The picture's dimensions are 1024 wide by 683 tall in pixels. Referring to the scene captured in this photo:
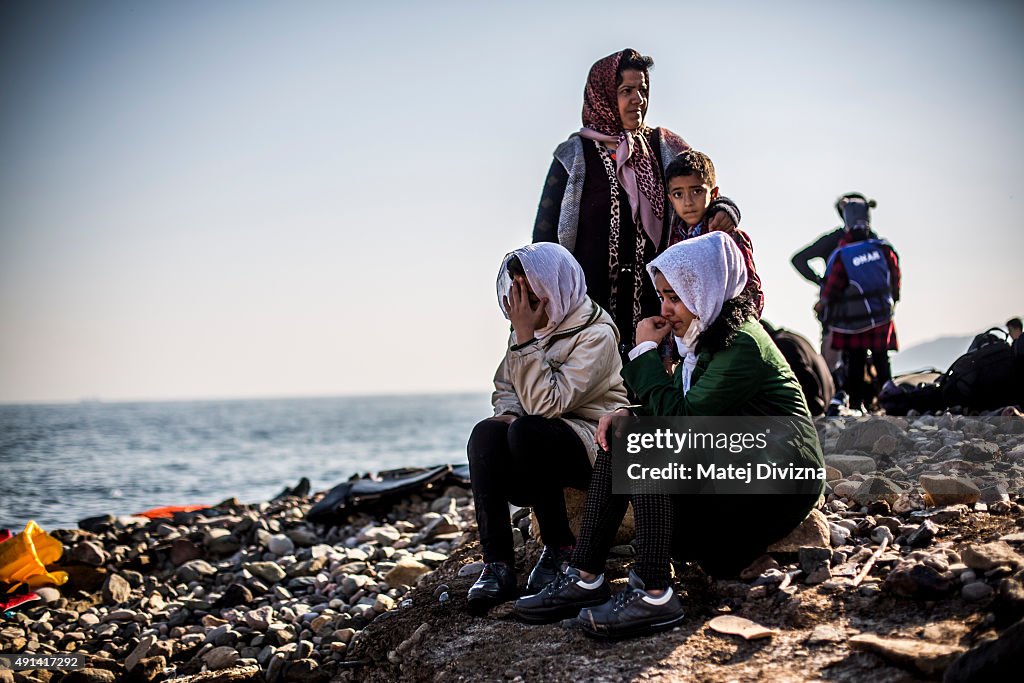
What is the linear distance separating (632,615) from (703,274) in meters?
1.17

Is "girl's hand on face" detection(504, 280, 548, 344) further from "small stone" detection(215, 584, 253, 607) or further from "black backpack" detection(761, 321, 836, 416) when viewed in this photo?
"black backpack" detection(761, 321, 836, 416)

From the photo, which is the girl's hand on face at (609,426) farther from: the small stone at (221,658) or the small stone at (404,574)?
the small stone at (404,574)

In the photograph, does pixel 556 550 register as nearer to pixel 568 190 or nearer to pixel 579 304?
pixel 579 304

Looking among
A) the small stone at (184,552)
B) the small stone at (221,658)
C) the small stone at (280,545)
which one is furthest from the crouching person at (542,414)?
the small stone at (184,552)

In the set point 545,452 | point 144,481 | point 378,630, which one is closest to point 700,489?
point 545,452

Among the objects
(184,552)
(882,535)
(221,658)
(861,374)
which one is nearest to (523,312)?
(882,535)

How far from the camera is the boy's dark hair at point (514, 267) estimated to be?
3.80 m

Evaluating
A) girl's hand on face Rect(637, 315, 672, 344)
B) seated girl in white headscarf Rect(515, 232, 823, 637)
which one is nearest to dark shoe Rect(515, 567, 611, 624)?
seated girl in white headscarf Rect(515, 232, 823, 637)

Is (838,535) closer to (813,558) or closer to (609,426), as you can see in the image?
(813,558)

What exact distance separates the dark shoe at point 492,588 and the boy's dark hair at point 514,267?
119 cm

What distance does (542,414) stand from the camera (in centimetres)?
363

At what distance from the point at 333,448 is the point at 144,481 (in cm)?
922

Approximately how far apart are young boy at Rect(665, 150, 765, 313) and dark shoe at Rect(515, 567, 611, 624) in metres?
1.63

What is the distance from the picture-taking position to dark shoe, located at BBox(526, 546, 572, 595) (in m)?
3.57
